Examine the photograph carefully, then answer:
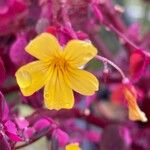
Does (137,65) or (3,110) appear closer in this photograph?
(3,110)

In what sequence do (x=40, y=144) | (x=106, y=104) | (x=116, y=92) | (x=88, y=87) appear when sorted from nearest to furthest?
1. (x=88, y=87)
2. (x=40, y=144)
3. (x=116, y=92)
4. (x=106, y=104)

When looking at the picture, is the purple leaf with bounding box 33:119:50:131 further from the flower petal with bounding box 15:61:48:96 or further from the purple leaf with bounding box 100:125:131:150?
the purple leaf with bounding box 100:125:131:150

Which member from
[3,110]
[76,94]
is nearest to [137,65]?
[76,94]

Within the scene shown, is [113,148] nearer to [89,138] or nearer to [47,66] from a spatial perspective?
[89,138]

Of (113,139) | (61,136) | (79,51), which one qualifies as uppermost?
(79,51)

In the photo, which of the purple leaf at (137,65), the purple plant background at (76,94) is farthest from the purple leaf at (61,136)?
the purple leaf at (137,65)

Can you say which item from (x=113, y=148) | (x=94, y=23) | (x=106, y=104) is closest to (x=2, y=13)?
(x=94, y=23)

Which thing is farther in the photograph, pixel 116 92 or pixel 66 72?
pixel 116 92

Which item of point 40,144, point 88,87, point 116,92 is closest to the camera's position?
point 88,87

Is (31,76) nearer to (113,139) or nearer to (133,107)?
(133,107)
